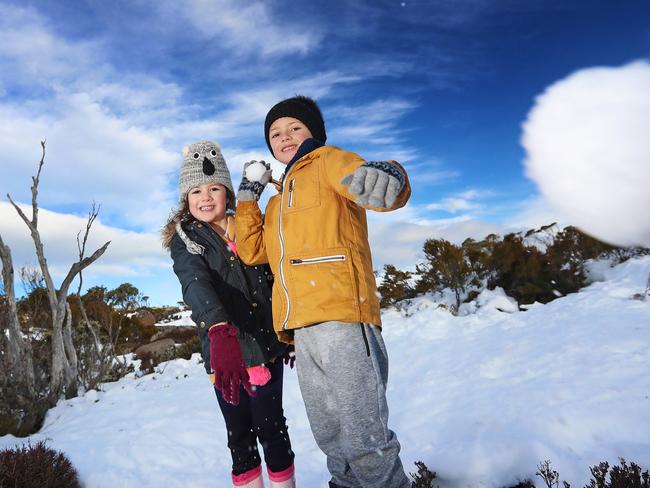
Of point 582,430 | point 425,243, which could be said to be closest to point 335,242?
point 582,430

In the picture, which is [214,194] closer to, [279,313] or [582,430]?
[279,313]

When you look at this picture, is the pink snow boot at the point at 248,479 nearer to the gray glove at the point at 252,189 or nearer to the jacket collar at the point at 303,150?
the gray glove at the point at 252,189

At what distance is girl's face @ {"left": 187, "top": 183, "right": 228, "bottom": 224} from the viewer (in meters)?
2.28

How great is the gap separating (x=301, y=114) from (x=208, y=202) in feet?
2.31

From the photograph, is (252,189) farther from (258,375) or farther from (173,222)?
(258,375)

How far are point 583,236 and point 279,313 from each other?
1292 centimetres

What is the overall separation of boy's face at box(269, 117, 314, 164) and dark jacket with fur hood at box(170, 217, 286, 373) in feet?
1.82

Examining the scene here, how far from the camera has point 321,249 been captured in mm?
1673

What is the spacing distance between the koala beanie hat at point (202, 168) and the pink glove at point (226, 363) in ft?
2.85

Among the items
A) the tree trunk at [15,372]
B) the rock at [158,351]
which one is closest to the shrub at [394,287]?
the rock at [158,351]

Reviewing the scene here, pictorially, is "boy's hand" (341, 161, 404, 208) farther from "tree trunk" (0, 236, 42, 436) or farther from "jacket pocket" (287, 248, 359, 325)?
"tree trunk" (0, 236, 42, 436)

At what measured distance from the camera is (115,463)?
3.77 m

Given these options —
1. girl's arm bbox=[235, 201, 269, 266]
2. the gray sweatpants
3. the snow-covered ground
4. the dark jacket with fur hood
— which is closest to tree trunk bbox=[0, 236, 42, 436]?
the snow-covered ground

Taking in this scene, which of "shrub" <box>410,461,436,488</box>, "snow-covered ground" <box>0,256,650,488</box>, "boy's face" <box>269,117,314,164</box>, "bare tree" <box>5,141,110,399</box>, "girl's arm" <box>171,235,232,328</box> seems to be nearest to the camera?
"girl's arm" <box>171,235,232,328</box>
